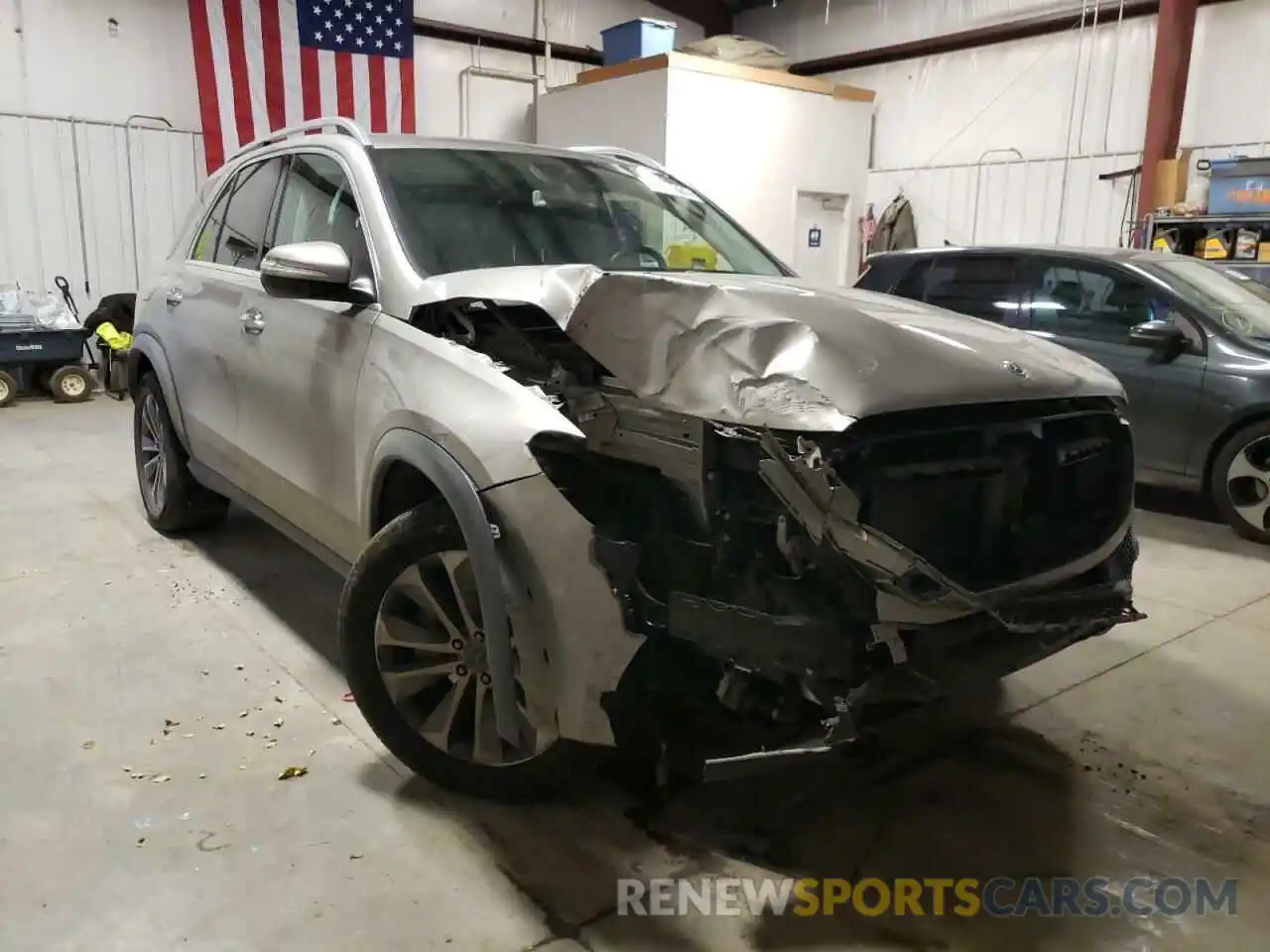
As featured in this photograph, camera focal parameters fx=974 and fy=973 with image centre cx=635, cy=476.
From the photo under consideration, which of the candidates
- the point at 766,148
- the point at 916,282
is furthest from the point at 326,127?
the point at 766,148

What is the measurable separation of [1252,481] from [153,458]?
5.20 meters

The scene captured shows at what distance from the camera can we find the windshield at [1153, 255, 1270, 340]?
4.90m

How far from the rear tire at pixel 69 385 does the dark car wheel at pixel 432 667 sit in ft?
23.2

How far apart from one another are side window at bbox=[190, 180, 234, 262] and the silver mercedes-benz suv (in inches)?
53.4

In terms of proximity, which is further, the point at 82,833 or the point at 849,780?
the point at 849,780

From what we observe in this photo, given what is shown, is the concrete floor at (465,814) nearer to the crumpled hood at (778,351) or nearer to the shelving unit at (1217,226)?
the crumpled hood at (778,351)

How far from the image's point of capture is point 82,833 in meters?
2.18

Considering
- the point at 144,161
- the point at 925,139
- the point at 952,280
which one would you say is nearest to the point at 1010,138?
the point at 925,139

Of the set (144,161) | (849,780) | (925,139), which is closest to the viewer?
(849,780)

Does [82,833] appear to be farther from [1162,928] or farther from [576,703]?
[1162,928]

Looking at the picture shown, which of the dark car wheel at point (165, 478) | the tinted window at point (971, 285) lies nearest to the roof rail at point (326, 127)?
the dark car wheel at point (165, 478)

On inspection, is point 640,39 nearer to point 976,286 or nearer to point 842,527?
point 976,286

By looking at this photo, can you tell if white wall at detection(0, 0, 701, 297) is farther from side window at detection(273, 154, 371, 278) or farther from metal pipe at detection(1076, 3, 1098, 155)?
metal pipe at detection(1076, 3, 1098, 155)

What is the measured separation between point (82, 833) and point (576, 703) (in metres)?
1.20
